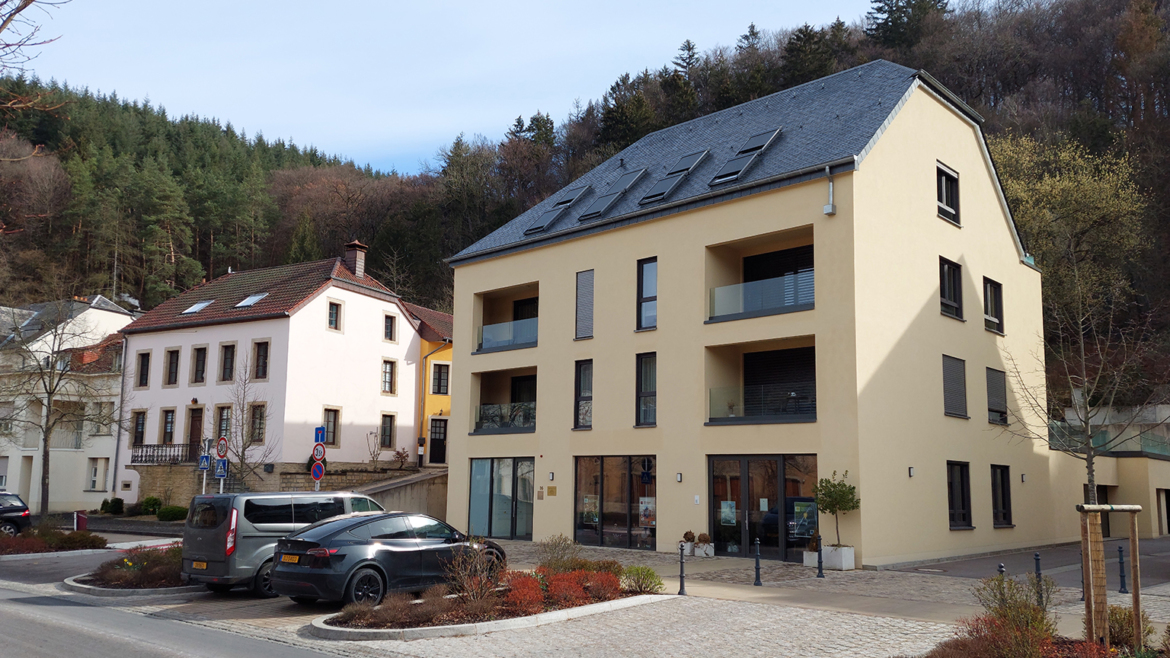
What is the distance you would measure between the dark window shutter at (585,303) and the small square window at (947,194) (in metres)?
9.45

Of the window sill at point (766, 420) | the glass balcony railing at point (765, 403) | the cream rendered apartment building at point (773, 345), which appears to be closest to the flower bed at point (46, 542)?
the cream rendered apartment building at point (773, 345)

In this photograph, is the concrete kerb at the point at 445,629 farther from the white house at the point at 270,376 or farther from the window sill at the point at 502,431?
the white house at the point at 270,376

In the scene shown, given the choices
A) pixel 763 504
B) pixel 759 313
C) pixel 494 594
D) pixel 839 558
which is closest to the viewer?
pixel 494 594

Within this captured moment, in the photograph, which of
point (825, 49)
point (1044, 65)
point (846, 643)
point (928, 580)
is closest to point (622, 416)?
point (928, 580)

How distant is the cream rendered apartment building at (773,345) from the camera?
1966 cm

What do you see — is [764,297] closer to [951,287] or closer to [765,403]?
[765,403]

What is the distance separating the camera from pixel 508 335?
88.9 feet

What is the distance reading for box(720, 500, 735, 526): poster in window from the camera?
2055 centimetres

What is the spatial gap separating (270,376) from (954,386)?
25.5 metres

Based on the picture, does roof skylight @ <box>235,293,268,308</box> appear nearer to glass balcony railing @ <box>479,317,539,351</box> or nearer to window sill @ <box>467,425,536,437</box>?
glass balcony railing @ <box>479,317,539,351</box>

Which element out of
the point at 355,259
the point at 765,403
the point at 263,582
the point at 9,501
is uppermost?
the point at 355,259

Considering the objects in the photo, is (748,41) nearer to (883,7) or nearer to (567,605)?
(883,7)

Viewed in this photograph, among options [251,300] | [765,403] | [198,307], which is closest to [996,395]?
[765,403]

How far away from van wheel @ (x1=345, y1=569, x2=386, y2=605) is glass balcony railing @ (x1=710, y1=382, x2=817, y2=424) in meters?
10.3
